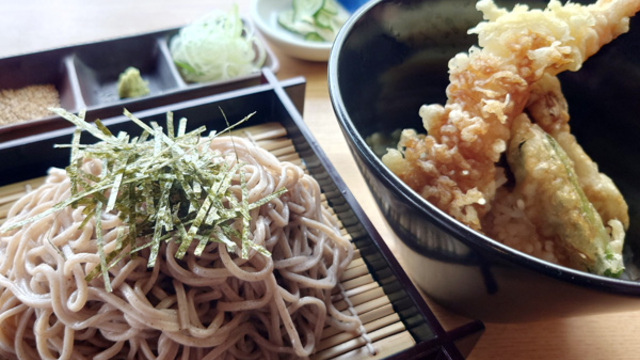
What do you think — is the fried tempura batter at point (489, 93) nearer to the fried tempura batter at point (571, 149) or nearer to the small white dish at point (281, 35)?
the fried tempura batter at point (571, 149)

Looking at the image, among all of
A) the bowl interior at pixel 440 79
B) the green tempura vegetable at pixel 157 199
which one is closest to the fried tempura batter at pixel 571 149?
the bowl interior at pixel 440 79

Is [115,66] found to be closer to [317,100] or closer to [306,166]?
[317,100]

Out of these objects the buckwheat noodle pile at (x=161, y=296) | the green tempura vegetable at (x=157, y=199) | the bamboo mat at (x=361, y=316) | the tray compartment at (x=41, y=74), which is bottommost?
the bamboo mat at (x=361, y=316)

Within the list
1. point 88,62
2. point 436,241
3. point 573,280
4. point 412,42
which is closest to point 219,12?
point 88,62

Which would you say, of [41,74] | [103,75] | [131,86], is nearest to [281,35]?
[131,86]

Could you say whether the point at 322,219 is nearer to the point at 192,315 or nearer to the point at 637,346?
the point at 192,315

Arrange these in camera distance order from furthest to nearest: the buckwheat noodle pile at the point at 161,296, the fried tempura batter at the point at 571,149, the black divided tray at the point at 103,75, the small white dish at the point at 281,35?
the small white dish at the point at 281,35
the black divided tray at the point at 103,75
the fried tempura batter at the point at 571,149
the buckwheat noodle pile at the point at 161,296
